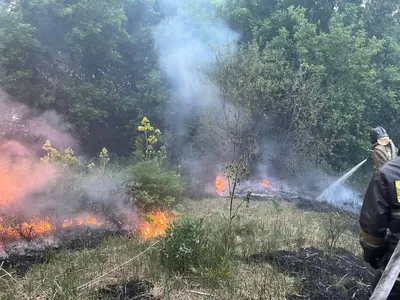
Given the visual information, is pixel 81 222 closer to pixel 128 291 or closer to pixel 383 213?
pixel 128 291

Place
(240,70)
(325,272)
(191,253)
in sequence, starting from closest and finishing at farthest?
(191,253)
(325,272)
(240,70)

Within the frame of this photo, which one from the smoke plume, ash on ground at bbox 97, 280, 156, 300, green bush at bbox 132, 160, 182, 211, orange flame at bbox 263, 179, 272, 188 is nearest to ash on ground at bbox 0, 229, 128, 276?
the smoke plume

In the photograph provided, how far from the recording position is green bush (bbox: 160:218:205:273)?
4152mm

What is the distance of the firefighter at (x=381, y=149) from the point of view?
222 inches

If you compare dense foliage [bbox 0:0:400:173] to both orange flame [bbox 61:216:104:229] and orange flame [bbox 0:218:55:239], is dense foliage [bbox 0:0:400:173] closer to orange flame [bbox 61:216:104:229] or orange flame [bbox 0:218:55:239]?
orange flame [bbox 61:216:104:229]

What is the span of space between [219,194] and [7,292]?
360 inches

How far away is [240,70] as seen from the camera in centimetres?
1339

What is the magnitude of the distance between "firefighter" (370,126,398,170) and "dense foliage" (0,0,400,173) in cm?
717

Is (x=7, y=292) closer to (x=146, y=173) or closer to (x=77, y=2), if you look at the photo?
(x=146, y=173)

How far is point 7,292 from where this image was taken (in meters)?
3.48

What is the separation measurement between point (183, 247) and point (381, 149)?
3.72 m

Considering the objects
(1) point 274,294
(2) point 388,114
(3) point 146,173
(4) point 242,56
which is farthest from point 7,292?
(2) point 388,114

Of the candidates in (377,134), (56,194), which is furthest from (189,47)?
(377,134)

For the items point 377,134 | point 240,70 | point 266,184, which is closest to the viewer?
point 377,134
